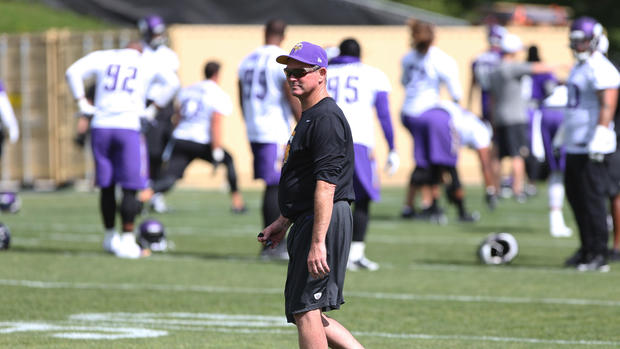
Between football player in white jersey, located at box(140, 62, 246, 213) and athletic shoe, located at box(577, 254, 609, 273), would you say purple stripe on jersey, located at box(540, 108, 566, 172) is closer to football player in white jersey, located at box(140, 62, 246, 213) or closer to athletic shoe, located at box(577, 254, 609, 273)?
athletic shoe, located at box(577, 254, 609, 273)

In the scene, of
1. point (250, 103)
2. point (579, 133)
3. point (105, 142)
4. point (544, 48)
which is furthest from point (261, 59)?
point (544, 48)

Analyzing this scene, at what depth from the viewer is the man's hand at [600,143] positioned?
11148 mm

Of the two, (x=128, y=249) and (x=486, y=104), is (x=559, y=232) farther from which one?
(x=128, y=249)

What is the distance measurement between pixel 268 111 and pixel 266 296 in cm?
272

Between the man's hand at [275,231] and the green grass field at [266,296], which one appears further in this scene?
the green grass field at [266,296]

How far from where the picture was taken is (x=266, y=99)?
12.3 meters

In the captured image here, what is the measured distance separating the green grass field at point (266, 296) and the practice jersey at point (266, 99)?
1.26m

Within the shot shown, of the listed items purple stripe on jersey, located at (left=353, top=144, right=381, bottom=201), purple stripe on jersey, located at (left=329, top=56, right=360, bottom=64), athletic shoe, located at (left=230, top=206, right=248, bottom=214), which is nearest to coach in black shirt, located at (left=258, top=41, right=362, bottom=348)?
purple stripe on jersey, located at (left=353, top=144, right=381, bottom=201)

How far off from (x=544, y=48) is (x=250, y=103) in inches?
753

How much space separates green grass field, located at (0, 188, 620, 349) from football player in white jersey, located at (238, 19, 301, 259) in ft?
2.91

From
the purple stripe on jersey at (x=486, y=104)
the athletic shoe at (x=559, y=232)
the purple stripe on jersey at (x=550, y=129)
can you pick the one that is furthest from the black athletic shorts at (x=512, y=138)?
the purple stripe on jersey at (x=550, y=129)

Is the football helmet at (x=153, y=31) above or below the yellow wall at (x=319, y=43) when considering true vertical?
above

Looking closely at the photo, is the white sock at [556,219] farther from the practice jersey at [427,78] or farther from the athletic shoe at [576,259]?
the athletic shoe at [576,259]

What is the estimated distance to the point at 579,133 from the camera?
1138cm
